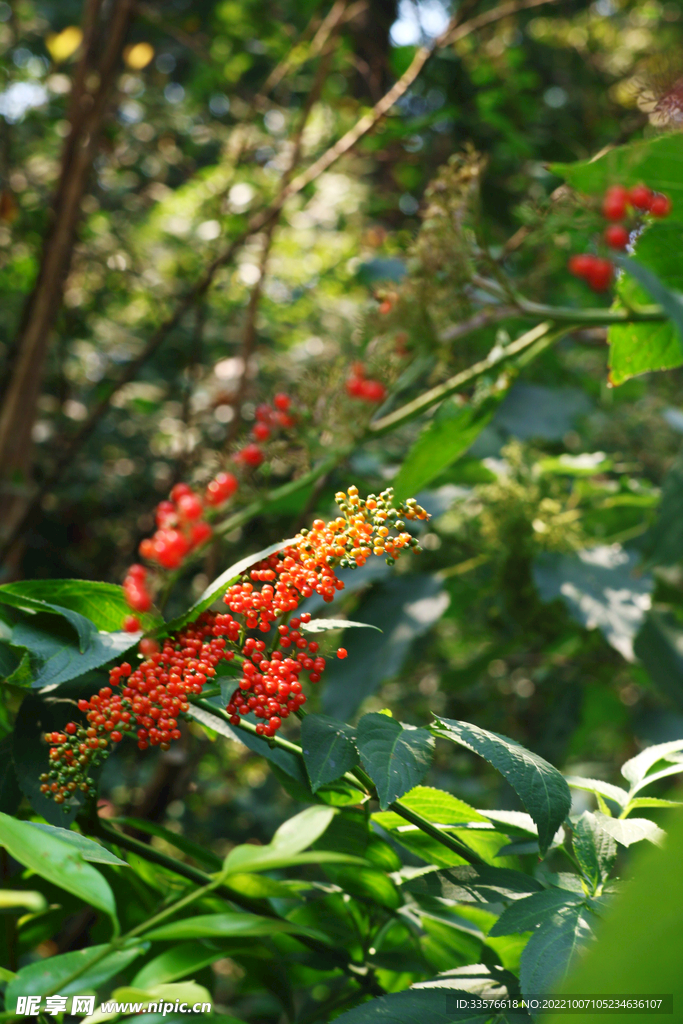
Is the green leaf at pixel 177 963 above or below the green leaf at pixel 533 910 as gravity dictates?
above

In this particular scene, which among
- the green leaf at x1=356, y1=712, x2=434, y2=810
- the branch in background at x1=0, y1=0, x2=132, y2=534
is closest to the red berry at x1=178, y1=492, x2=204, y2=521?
the green leaf at x1=356, y1=712, x2=434, y2=810

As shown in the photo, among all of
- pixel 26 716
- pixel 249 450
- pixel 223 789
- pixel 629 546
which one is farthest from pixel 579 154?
pixel 26 716

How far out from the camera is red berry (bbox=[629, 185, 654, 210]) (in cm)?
60

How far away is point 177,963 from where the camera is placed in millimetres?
357

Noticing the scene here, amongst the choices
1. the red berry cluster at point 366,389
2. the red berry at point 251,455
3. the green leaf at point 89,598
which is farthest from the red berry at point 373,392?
the green leaf at point 89,598

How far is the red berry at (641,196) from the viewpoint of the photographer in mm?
596

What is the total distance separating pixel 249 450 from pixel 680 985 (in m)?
0.51

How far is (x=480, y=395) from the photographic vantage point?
759 mm

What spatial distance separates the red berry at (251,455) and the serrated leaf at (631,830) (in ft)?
1.27

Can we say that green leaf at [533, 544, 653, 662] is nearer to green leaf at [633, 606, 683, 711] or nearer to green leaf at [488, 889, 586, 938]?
green leaf at [633, 606, 683, 711]

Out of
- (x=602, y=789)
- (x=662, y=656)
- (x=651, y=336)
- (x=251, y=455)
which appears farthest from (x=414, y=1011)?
(x=662, y=656)

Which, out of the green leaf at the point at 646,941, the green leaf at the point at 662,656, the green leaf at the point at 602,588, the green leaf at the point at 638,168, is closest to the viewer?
the green leaf at the point at 646,941

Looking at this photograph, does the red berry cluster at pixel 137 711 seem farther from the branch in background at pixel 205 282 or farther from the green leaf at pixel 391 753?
the branch in background at pixel 205 282

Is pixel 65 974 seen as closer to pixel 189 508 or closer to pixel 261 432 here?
pixel 189 508
